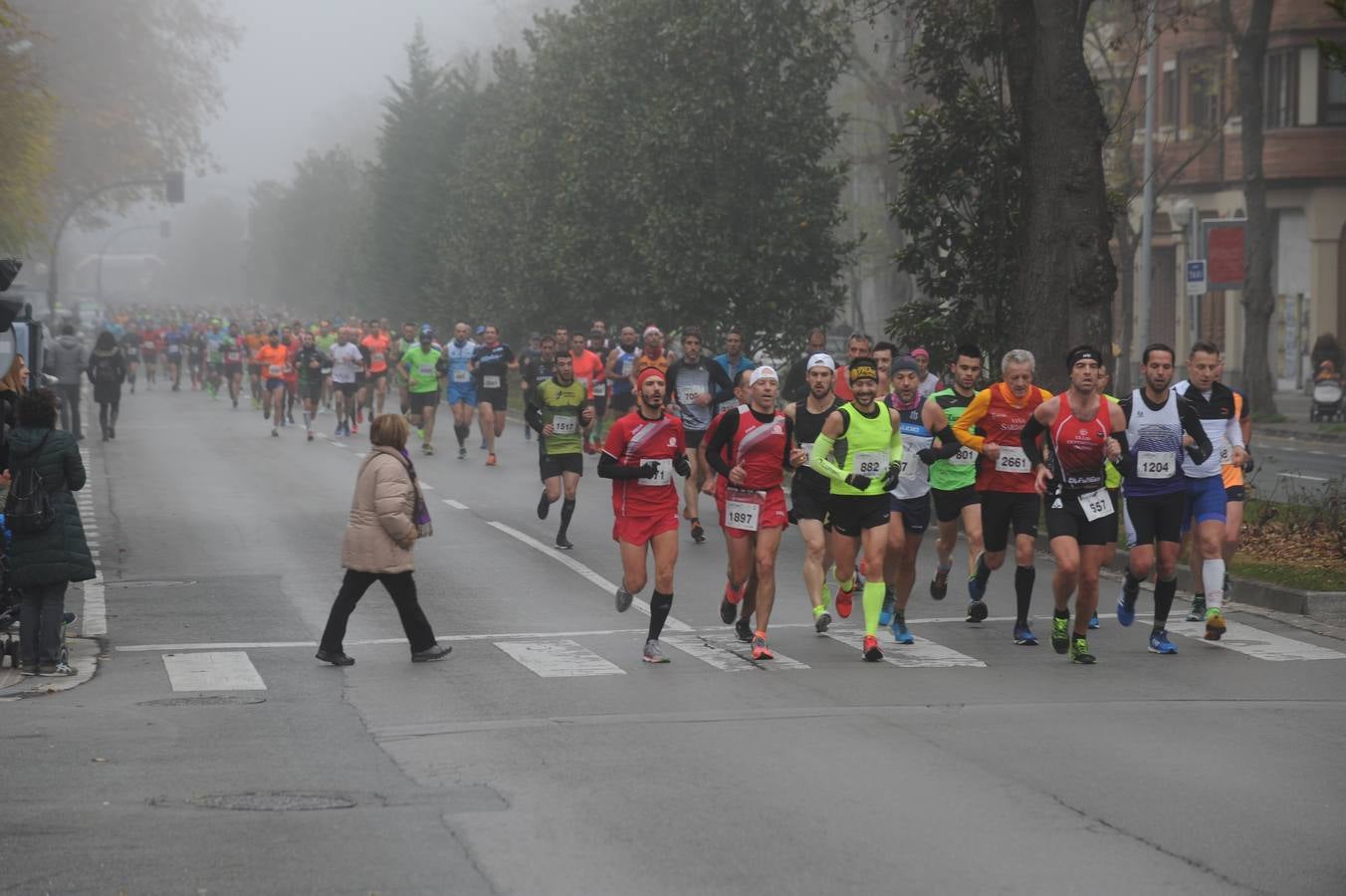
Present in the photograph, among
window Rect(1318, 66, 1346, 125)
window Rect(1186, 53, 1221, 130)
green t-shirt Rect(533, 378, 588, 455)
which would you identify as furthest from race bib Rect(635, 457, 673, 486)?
window Rect(1186, 53, 1221, 130)

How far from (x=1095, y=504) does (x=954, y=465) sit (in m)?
2.37

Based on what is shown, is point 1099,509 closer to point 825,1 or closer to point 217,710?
point 217,710

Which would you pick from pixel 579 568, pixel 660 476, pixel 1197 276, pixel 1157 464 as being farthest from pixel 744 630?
pixel 1197 276

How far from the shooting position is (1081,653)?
42.2 ft

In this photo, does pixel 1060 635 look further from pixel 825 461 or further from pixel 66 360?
pixel 66 360

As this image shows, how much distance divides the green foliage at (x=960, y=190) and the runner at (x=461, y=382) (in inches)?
308

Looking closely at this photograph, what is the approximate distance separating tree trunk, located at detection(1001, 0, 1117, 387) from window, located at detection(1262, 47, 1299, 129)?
28.7 metres

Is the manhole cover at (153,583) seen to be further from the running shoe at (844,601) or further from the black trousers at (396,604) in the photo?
the running shoe at (844,601)

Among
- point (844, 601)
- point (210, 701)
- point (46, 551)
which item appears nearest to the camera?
point (210, 701)

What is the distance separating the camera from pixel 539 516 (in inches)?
823

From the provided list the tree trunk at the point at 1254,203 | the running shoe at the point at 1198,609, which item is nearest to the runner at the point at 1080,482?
the running shoe at the point at 1198,609

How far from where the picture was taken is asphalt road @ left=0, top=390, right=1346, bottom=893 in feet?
24.5

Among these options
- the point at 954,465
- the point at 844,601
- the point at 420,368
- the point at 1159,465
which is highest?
the point at 420,368

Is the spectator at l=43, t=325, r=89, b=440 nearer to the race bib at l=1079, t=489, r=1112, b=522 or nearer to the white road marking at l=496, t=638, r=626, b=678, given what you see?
the white road marking at l=496, t=638, r=626, b=678
